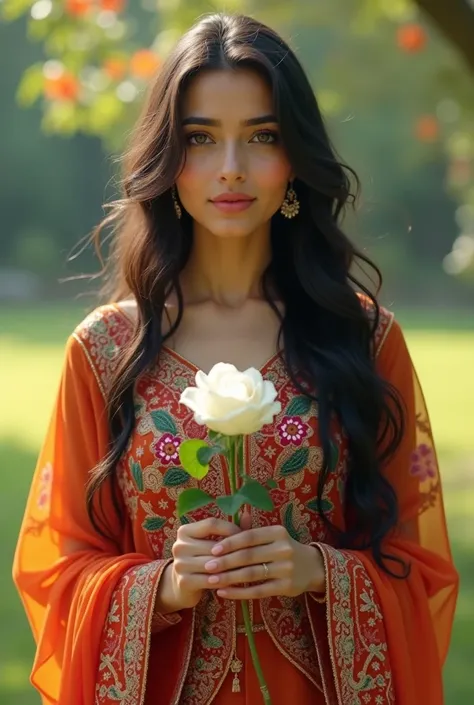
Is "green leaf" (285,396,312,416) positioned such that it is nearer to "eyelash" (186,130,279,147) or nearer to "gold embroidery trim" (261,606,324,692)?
"gold embroidery trim" (261,606,324,692)

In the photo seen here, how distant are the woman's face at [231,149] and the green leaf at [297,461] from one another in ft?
1.50

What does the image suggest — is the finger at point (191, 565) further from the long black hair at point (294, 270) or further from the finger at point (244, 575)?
the long black hair at point (294, 270)

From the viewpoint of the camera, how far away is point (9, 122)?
108 feet

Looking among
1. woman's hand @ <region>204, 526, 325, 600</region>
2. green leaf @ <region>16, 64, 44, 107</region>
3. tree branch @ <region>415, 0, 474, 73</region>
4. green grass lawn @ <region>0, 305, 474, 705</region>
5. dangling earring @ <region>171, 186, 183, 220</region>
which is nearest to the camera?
woman's hand @ <region>204, 526, 325, 600</region>

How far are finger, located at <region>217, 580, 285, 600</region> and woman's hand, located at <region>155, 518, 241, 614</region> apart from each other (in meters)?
Result: 0.04

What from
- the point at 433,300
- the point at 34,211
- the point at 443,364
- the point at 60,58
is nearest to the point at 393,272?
the point at 433,300

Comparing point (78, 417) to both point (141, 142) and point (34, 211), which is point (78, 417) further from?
point (34, 211)

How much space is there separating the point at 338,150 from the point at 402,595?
1081 mm

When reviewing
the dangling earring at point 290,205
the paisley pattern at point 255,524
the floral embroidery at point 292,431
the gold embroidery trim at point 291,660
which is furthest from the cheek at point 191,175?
the gold embroidery trim at point 291,660

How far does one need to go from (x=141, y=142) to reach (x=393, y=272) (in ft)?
91.6

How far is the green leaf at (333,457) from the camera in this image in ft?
8.64

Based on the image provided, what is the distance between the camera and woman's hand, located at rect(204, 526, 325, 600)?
7.75 feet

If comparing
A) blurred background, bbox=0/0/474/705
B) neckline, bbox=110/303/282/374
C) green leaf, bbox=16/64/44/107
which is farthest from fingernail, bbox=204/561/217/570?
green leaf, bbox=16/64/44/107

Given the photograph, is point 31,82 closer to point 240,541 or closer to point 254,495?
point 240,541
